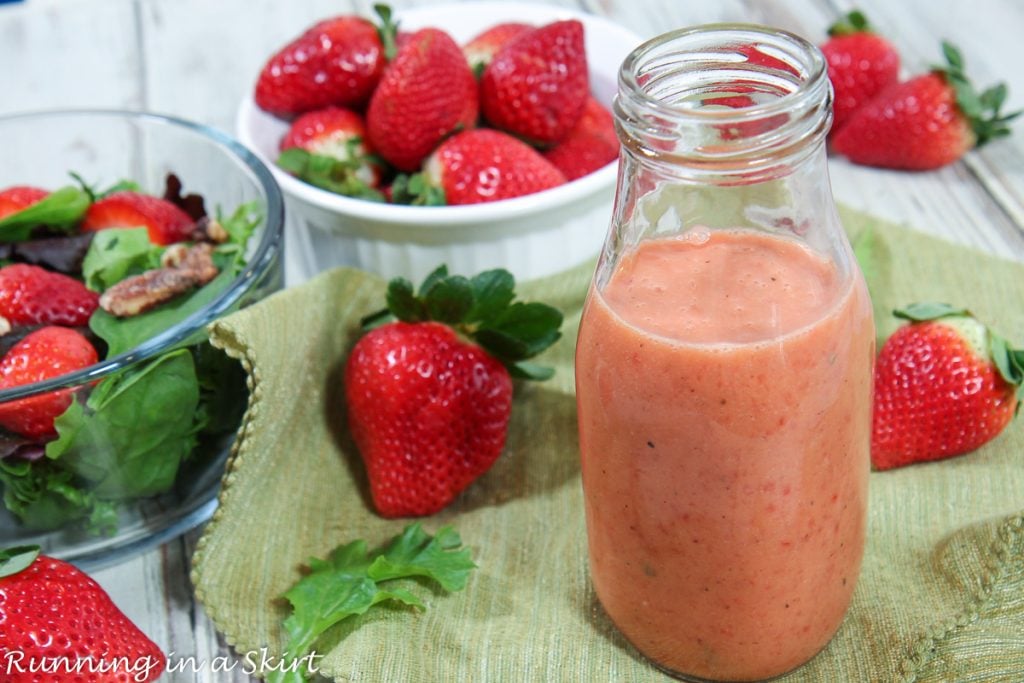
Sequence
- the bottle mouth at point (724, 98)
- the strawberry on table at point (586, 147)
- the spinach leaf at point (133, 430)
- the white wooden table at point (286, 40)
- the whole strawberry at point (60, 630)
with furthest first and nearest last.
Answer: the white wooden table at point (286, 40), the strawberry on table at point (586, 147), the spinach leaf at point (133, 430), the whole strawberry at point (60, 630), the bottle mouth at point (724, 98)

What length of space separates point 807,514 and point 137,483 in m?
0.56

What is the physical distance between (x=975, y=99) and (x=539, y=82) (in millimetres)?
609

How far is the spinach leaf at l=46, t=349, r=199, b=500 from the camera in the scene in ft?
3.06

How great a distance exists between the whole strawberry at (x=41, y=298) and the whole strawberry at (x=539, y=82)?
470 millimetres

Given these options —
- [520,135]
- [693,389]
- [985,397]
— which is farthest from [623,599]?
[520,135]

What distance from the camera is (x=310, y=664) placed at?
34.8 inches

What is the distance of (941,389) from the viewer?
1.00 meters

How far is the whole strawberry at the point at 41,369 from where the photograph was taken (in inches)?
35.8

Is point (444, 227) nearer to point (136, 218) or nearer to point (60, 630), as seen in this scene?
point (136, 218)

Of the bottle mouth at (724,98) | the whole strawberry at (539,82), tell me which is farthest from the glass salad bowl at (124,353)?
the bottle mouth at (724,98)

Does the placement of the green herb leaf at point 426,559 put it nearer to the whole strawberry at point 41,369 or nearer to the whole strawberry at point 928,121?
the whole strawberry at point 41,369

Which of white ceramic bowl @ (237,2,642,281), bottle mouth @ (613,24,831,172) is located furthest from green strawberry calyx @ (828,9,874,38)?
bottle mouth @ (613,24,831,172)

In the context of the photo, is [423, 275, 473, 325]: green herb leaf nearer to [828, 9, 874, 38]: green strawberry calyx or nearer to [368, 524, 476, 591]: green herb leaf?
[368, 524, 476, 591]: green herb leaf

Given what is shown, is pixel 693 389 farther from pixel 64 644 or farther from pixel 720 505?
pixel 64 644
